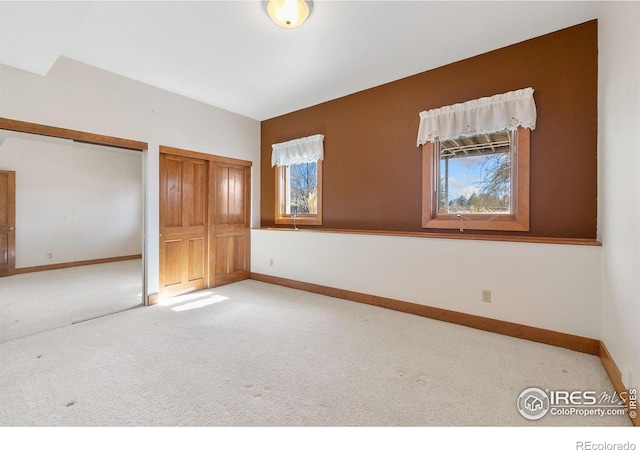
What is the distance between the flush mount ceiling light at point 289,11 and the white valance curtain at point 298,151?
6.32 ft

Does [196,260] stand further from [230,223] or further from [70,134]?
[70,134]

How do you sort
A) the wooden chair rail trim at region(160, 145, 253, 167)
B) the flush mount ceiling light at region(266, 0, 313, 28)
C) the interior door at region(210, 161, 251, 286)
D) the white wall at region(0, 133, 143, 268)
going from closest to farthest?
1. the flush mount ceiling light at region(266, 0, 313, 28)
2. the white wall at region(0, 133, 143, 268)
3. the wooden chair rail trim at region(160, 145, 253, 167)
4. the interior door at region(210, 161, 251, 286)

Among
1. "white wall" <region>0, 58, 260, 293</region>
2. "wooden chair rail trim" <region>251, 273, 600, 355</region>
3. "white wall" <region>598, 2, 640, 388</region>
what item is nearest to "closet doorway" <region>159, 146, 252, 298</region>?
"white wall" <region>0, 58, 260, 293</region>

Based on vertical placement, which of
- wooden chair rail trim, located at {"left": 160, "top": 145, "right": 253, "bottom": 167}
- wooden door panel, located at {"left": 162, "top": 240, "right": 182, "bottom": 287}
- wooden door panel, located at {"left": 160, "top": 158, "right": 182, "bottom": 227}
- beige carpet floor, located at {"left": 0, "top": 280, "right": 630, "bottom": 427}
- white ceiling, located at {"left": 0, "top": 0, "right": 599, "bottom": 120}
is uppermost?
white ceiling, located at {"left": 0, "top": 0, "right": 599, "bottom": 120}

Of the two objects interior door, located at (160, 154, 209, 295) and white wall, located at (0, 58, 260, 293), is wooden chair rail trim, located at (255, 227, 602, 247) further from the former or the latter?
white wall, located at (0, 58, 260, 293)

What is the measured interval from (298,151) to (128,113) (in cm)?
224

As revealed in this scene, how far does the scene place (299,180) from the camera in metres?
4.63

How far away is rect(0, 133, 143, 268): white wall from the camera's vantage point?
293cm

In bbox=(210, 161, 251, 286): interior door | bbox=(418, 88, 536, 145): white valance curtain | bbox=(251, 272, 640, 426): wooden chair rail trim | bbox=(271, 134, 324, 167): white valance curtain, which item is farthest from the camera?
bbox=(210, 161, 251, 286): interior door

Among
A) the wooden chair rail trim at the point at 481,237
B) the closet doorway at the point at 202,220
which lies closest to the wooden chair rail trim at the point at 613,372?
the wooden chair rail trim at the point at 481,237

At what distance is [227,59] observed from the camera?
2.96 meters

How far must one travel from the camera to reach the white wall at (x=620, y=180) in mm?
1489

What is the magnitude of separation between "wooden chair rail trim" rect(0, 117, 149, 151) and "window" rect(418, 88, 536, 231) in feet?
11.4
